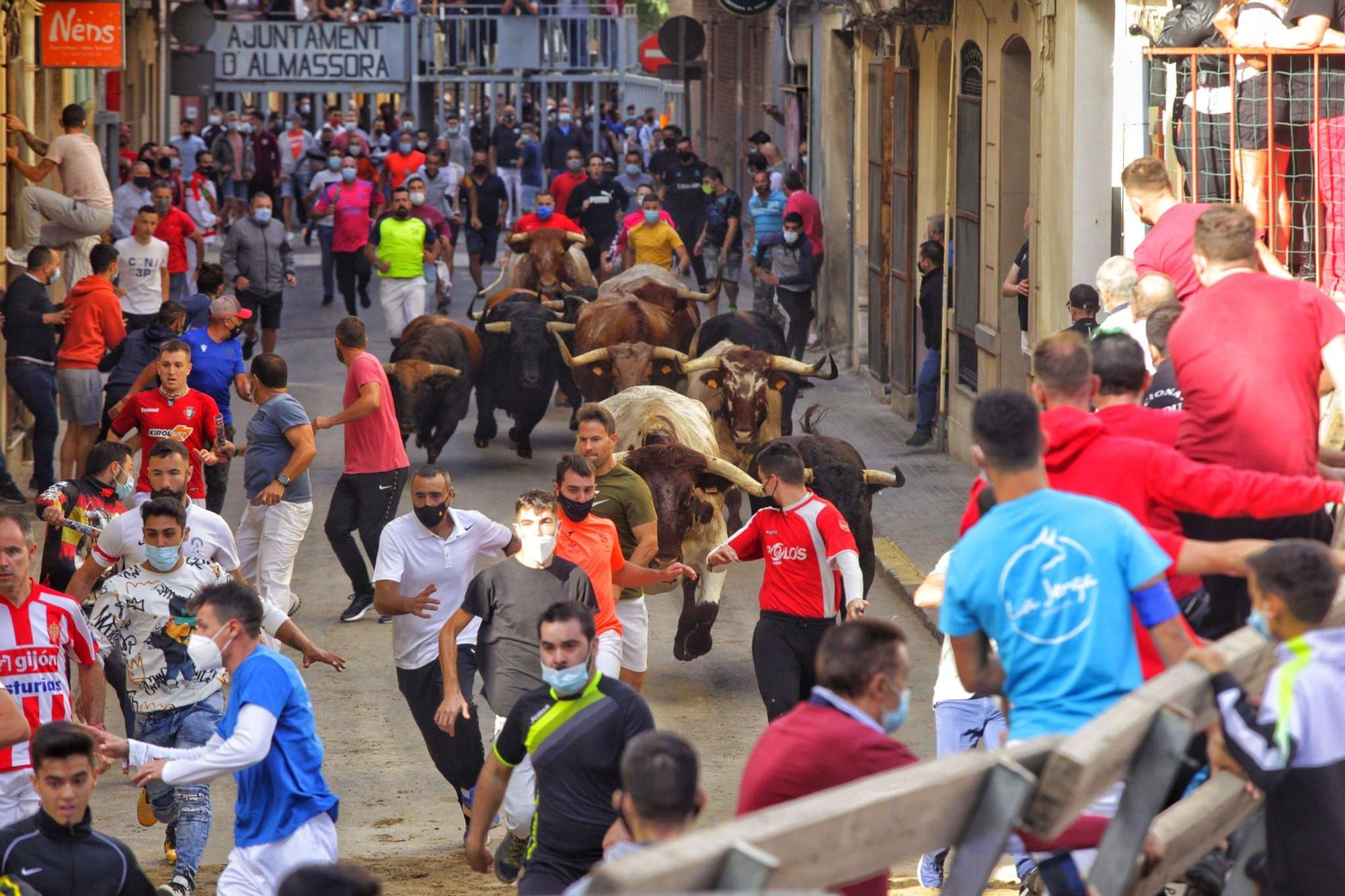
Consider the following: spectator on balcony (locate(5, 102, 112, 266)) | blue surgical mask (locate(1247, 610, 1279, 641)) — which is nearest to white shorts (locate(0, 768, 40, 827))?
blue surgical mask (locate(1247, 610, 1279, 641))

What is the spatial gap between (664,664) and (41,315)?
6085 mm

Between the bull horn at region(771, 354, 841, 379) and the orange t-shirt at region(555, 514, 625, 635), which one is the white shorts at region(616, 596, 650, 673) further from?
the bull horn at region(771, 354, 841, 379)

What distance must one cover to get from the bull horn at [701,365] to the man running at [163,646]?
720 cm

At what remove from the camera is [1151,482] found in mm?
5473

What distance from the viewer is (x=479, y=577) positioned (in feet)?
26.0

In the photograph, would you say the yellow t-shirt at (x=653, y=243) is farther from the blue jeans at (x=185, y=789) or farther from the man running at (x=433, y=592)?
the blue jeans at (x=185, y=789)

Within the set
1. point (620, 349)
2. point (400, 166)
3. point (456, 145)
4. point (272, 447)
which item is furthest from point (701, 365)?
point (456, 145)

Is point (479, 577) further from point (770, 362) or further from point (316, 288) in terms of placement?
point (316, 288)

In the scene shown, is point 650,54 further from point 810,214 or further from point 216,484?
point 216,484

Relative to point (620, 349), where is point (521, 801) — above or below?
below

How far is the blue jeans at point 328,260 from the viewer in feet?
86.8

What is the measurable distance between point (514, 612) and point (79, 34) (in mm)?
11914

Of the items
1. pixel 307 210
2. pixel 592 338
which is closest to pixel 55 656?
pixel 592 338

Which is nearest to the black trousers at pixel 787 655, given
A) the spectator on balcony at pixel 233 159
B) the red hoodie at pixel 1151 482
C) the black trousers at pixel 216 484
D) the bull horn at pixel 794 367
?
the red hoodie at pixel 1151 482
